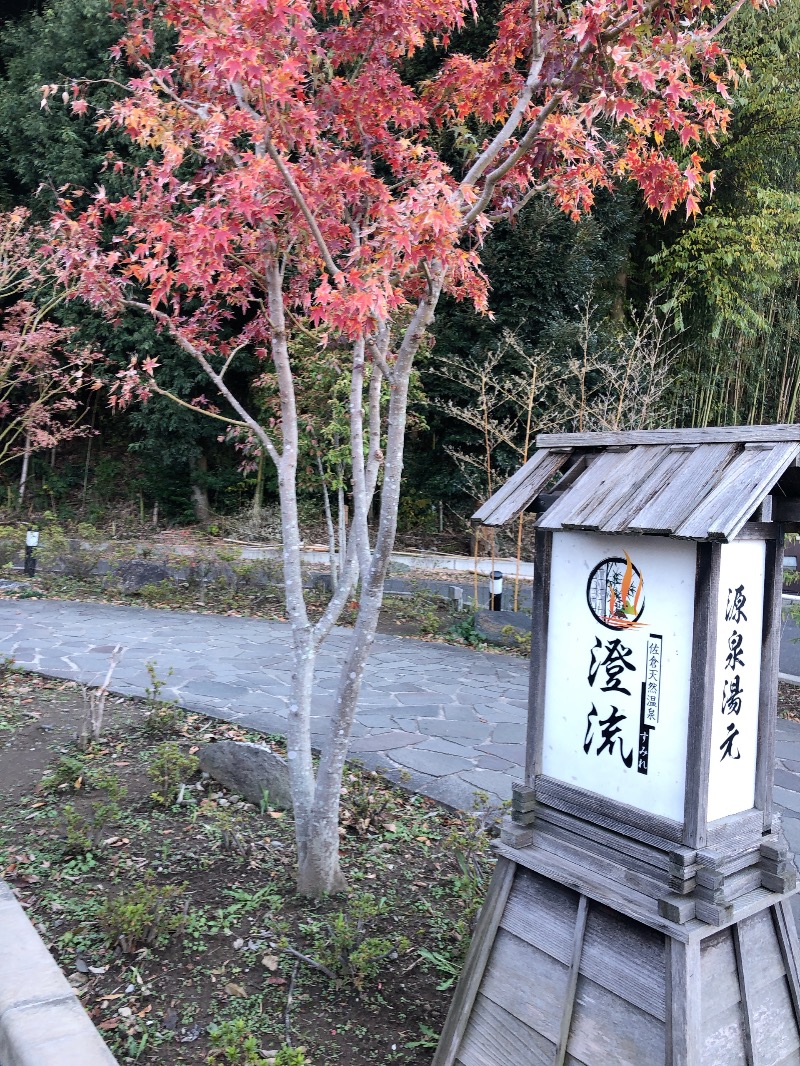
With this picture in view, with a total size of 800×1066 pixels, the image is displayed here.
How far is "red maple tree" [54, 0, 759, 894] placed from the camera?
123 inches

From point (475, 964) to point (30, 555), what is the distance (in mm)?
10621

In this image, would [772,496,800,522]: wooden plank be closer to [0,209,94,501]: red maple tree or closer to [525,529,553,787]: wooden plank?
[525,529,553,787]: wooden plank

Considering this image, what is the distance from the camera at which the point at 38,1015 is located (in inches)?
95.4

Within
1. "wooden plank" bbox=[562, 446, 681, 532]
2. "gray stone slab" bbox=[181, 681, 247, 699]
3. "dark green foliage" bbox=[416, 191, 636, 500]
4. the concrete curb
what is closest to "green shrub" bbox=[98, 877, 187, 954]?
the concrete curb

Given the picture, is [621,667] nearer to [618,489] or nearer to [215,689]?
[618,489]

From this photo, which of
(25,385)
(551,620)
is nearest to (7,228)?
(25,385)

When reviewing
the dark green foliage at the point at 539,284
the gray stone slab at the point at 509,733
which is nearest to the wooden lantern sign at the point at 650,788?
the gray stone slab at the point at 509,733

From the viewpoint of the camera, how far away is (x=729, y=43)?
41.5 feet

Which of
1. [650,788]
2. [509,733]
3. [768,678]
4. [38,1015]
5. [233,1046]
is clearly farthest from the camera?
[509,733]

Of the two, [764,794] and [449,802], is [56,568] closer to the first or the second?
[449,802]

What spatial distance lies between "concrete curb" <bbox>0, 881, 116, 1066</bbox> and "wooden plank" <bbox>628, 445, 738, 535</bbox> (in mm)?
2101

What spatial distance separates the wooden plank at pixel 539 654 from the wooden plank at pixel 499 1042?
0.61 meters

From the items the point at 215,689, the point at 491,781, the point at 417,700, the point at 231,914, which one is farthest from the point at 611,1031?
the point at 215,689

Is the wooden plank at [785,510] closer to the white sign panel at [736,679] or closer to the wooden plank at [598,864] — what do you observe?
the white sign panel at [736,679]
